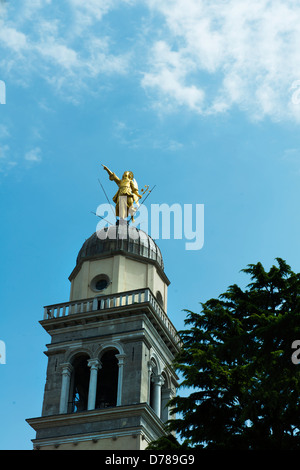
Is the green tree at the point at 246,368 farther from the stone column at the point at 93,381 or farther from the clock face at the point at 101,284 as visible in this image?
the clock face at the point at 101,284

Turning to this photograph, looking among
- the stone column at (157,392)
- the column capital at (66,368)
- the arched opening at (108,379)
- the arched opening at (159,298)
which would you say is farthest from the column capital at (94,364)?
the arched opening at (159,298)

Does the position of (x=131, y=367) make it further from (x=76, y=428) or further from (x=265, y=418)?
(x=265, y=418)

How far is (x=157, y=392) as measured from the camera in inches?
1674

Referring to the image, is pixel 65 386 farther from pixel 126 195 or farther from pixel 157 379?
pixel 126 195

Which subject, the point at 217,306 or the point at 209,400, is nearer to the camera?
the point at 209,400

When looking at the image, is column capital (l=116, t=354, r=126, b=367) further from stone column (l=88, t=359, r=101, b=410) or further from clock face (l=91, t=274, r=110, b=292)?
clock face (l=91, t=274, r=110, b=292)

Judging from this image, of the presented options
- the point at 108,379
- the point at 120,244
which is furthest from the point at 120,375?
the point at 120,244

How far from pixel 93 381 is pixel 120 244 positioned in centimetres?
886

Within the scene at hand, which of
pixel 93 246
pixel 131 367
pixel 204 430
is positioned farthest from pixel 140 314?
pixel 204 430

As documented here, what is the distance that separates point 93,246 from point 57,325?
5.70 meters

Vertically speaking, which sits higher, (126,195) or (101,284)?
(126,195)

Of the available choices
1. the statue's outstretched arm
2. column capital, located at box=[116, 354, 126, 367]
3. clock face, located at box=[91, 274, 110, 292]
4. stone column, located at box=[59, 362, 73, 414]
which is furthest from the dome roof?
stone column, located at box=[59, 362, 73, 414]
